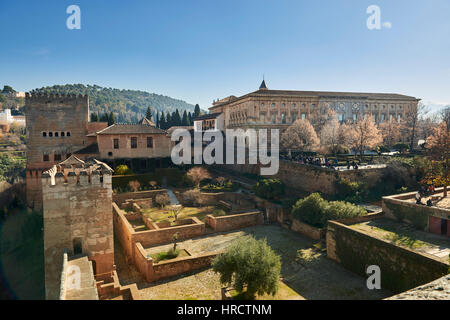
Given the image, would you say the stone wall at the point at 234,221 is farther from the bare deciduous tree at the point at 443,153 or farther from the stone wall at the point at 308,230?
the bare deciduous tree at the point at 443,153

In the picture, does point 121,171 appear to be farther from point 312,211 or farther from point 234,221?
point 312,211

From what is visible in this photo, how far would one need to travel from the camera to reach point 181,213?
2402cm

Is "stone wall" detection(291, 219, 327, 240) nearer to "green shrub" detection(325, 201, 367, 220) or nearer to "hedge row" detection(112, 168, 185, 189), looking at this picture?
"green shrub" detection(325, 201, 367, 220)

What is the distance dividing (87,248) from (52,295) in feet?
6.43

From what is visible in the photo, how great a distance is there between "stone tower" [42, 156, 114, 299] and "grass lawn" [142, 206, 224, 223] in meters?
9.52

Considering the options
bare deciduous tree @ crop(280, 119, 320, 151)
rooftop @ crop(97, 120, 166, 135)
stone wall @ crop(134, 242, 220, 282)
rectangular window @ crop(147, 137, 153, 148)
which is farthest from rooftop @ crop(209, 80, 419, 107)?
stone wall @ crop(134, 242, 220, 282)

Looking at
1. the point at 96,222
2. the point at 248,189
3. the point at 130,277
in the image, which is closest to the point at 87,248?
the point at 96,222

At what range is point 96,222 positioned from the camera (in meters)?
11.9

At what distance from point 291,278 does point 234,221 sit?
8.26 m

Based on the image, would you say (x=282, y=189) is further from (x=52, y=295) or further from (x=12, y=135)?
(x=12, y=135)

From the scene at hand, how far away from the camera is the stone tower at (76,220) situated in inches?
435

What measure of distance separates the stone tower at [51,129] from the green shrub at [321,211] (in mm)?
26612

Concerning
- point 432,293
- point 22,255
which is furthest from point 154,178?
point 432,293

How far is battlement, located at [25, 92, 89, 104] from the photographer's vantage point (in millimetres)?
31373
